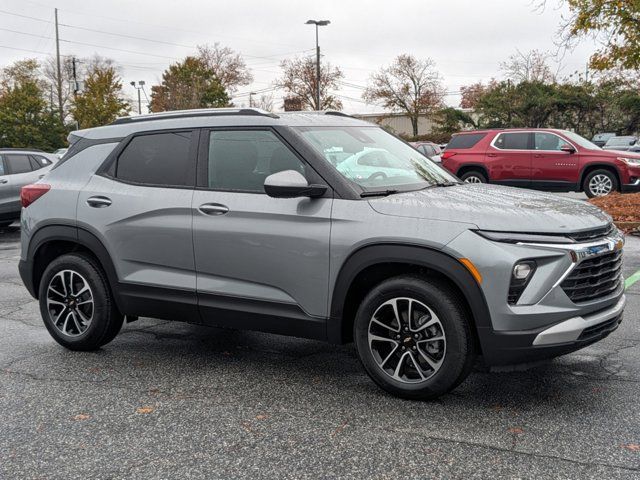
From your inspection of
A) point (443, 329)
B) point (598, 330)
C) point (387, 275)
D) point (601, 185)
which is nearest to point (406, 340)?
point (443, 329)

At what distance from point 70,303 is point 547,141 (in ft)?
43.9

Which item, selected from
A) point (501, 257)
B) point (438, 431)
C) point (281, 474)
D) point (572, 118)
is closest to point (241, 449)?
point (281, 474)

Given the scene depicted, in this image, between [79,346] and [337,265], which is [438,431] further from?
[79,346]

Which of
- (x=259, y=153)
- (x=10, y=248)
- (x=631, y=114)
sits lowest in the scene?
(x=10, y=248)

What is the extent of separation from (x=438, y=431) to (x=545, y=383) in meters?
1.08

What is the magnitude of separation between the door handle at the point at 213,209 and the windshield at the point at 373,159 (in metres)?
0.72

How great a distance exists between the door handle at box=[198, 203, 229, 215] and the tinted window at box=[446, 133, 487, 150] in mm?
13477

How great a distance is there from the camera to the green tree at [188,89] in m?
56.2

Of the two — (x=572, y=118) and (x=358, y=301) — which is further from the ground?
(x=572, y=118)

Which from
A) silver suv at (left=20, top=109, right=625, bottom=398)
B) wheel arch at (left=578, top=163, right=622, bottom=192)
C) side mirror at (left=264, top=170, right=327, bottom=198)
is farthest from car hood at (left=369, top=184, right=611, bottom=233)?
wheel arch at (left=578, top=163, right=622, bottom=192)

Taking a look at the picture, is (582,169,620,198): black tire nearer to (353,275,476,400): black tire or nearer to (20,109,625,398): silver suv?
(20,109,625,398): silver suv

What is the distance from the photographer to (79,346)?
5277mm

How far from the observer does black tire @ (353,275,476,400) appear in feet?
12.6

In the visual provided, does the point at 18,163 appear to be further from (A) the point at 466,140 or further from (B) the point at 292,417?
(B) the point at 292,417
